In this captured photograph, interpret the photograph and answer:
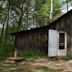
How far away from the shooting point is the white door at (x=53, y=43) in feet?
51.7

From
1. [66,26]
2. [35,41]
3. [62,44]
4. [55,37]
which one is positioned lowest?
[62,44]

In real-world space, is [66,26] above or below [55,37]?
above

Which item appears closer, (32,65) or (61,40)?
(32,65)

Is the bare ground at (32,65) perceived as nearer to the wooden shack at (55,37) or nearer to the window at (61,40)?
the wooden shack at (55,37)

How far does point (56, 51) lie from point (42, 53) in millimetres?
1138

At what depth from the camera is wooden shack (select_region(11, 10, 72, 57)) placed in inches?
640

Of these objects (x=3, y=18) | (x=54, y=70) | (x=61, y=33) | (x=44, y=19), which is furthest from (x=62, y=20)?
(x=44, y=19)

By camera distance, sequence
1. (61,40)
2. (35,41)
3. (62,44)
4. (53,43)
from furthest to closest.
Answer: (35,41)
(61,40)
(62,44)
(53,43)

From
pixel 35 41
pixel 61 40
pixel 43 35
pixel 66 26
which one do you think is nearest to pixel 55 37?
pixel 61 40

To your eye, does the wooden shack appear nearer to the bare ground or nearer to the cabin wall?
the cabin wall

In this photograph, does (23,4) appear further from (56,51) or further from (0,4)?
(56,51)

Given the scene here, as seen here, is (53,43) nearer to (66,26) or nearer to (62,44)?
(62,44)

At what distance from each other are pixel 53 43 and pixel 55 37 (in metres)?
0.51

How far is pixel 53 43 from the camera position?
52.5 ft
